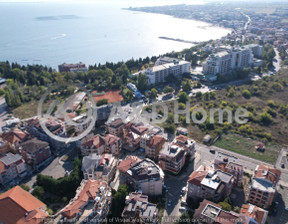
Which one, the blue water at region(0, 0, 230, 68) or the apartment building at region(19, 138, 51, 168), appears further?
the blue water at region(0, 0, 230, 68)

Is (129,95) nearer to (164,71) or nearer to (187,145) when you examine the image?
(164,71)

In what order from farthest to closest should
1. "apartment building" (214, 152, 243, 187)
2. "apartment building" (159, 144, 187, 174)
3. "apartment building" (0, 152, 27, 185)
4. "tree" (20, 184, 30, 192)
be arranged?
"apartment building" (159, 144, 187, 174) < "apartment building" (0, 152, 27, 185) < "apartment building" (214, 152, 243, 187) < "tree" (20, 184, 30, 192)

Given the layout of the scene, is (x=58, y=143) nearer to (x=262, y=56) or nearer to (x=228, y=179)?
(x=228, y=179)

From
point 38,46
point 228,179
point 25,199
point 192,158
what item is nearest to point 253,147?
point 192,158

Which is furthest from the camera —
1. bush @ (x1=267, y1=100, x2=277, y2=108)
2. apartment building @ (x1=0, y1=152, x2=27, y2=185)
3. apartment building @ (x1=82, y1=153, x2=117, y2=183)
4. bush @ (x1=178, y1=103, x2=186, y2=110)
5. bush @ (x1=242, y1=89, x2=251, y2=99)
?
bush @ (x1=242, y1=89, x2=251, y2=99)

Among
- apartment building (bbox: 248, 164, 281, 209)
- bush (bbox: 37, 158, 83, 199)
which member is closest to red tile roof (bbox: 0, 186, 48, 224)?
bush (bbox: 37, 158, 83, 199)

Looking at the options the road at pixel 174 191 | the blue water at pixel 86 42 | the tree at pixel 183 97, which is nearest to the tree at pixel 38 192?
the road at pixel 174 191

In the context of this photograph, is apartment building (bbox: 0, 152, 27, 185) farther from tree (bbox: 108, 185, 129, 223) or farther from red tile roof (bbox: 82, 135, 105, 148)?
tree (bbox: 108, 185, 129, 223)
